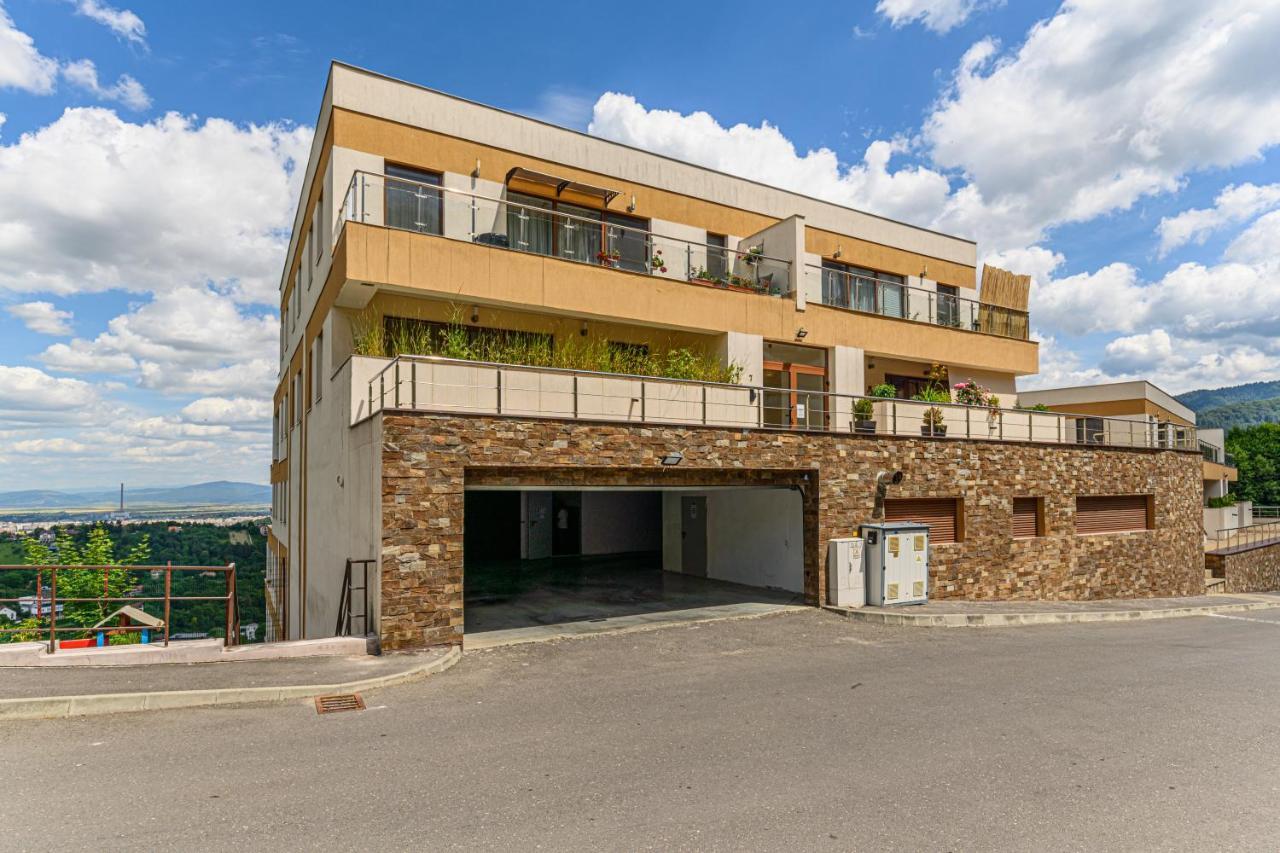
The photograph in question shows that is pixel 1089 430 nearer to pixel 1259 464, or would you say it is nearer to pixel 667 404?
pixel 667 404

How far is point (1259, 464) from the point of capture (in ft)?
210

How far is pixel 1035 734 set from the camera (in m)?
7.07

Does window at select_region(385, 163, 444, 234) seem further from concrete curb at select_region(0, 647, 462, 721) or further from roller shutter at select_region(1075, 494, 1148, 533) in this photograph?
roller shutter at select_region(1075, 494, 1148, 533)

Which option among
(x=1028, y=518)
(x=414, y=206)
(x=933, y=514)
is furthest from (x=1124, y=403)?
(x=414, y=206)

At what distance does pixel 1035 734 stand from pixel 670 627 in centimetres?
640

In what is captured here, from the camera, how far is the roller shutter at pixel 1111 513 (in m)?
19.6

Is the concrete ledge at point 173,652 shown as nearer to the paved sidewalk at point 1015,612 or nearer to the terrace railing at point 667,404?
the terrace railing at point 667,404

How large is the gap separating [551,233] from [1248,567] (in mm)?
29223

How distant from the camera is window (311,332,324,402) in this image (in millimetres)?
16391

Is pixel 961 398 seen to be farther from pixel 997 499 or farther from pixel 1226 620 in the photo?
pixel 1226 620

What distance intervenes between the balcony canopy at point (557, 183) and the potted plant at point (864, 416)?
24.3 feet

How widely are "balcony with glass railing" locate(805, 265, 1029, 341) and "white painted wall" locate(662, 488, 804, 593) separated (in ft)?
19.2

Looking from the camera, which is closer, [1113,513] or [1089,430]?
[1113,513]

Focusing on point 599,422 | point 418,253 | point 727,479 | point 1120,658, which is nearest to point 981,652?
point 1120,658
